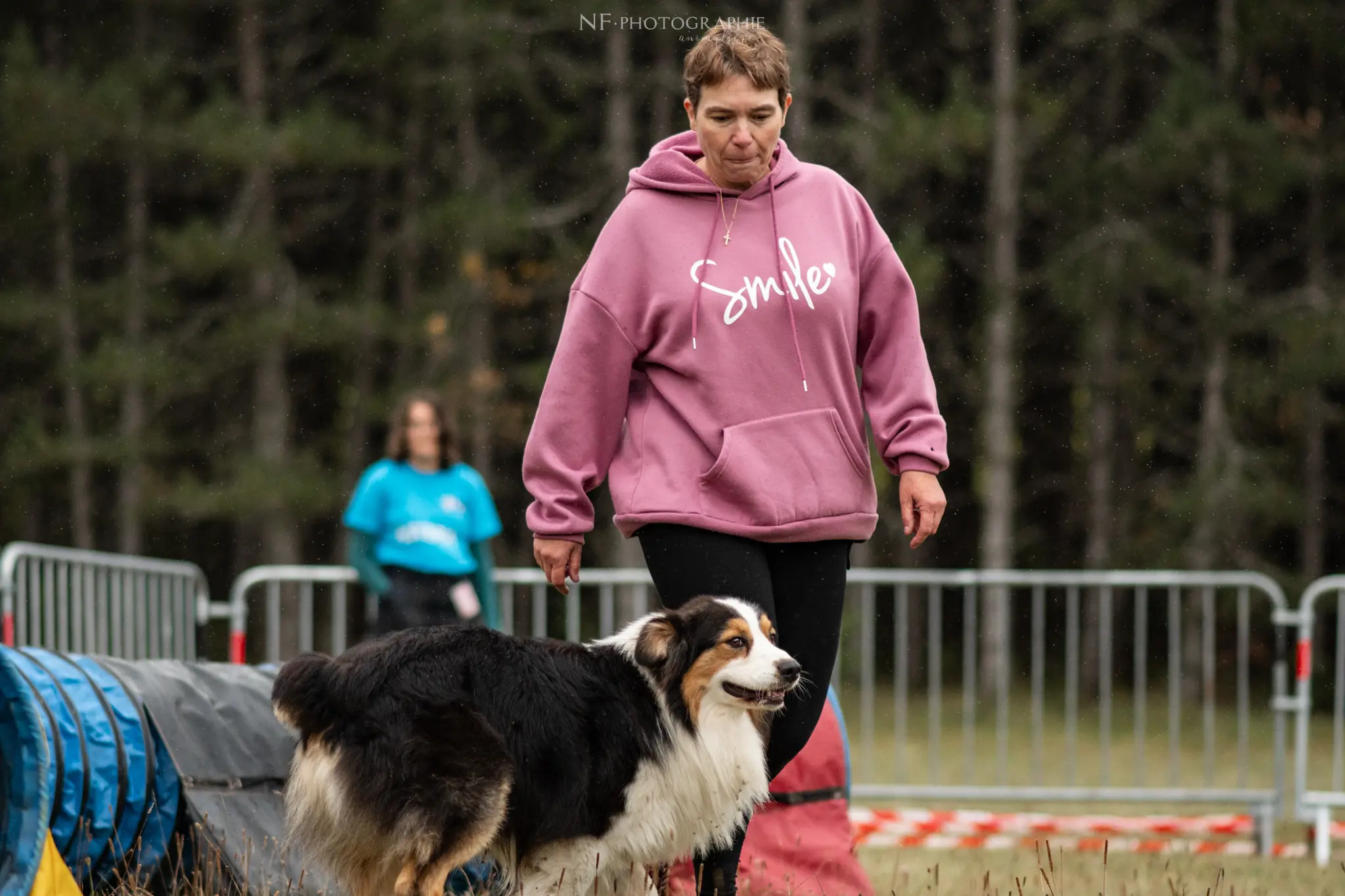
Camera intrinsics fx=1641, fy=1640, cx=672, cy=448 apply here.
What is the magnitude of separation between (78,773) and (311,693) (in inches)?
35.8

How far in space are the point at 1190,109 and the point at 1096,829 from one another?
12192 mm

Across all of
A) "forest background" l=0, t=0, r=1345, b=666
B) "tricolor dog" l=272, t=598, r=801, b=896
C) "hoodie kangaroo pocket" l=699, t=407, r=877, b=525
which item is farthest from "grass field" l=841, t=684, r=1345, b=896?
"forest background" l=0, t=0, r=1345, b=666

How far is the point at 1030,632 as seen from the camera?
777 inches

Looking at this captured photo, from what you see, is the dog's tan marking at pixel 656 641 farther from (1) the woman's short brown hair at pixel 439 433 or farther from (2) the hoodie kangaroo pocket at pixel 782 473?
(1) the woman's short brown hair at pixel 439 433

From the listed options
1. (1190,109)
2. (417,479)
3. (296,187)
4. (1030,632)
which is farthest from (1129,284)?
(417,479)

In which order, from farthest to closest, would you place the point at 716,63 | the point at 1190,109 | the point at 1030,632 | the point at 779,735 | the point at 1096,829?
the point at 1030,632
the point at 1190,109
the point at 1096,829
the point at 779,735
the point at 716,63

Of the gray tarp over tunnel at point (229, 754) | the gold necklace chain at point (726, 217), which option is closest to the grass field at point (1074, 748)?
the gray tarp over tunnel at point (229, 754)

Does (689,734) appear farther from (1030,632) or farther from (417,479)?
(1030,632)

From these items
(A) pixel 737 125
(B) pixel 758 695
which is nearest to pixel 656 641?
(B) pixel 758 695

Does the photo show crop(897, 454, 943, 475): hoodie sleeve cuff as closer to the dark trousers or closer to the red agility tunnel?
the red agility tunnel

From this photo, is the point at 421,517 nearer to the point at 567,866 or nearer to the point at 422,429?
the point at 422,429

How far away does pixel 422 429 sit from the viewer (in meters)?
7.99

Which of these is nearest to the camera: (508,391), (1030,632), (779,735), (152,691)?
(779,735)

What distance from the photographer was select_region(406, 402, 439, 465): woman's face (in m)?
8.00
